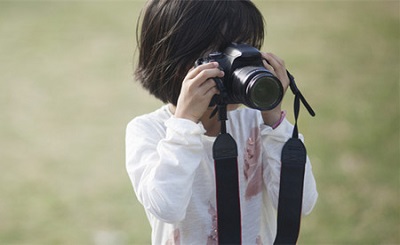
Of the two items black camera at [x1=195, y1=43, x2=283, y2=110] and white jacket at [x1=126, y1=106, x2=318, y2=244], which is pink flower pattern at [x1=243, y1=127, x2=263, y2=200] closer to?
white jacket at [x1=126, y1=106, x2=318, y2=244]

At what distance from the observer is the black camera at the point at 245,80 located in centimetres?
98

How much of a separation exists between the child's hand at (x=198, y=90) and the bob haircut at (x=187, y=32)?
106 millimetres

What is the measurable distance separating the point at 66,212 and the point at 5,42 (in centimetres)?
259

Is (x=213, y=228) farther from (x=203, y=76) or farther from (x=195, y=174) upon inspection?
(x=203, y=76)

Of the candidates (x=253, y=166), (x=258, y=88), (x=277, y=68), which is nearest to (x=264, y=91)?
(x=258, y=88)

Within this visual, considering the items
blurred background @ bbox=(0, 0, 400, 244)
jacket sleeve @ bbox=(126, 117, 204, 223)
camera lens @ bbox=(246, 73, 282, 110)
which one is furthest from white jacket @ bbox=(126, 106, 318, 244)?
blurred background @ bbox=(0, 0, 400, 244)

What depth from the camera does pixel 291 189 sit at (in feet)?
3.54

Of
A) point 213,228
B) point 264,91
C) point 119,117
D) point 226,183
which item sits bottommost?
point 119,117

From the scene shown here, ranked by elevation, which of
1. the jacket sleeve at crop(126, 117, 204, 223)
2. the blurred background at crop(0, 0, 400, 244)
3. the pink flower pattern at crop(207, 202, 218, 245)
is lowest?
the blurred background at crop(0, 0, 400, 244)

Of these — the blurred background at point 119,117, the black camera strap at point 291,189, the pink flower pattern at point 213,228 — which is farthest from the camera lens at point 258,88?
the blurred background at point 119,117

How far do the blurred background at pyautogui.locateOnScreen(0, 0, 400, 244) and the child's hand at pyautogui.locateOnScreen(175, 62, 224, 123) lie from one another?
1.29 metres

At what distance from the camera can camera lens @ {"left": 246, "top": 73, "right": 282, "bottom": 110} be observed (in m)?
0.97

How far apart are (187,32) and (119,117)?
7.34 ft

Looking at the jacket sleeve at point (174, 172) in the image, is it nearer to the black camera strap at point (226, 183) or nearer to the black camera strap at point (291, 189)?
the black camera strap at point (226, 183)
